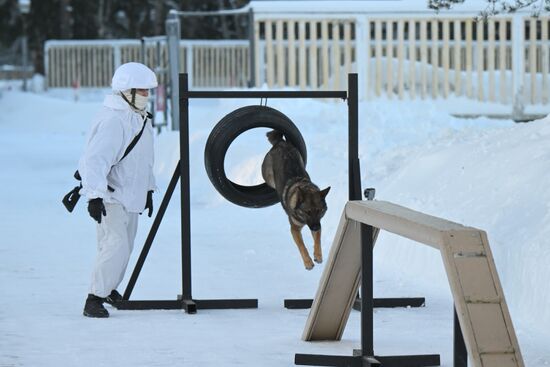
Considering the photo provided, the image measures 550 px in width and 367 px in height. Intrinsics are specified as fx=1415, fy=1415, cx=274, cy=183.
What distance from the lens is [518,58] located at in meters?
26.0

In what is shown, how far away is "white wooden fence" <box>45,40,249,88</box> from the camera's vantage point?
1738 inches

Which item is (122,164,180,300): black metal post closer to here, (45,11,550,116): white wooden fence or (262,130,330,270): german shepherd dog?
(262,130,330,270): german shepherd dog

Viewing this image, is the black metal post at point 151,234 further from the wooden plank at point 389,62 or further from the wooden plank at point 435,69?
the wooden plank at point 435,69

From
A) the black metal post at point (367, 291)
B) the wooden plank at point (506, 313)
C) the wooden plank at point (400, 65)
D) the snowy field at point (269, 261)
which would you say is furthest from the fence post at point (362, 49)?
the wooden plank at point (506, 313)

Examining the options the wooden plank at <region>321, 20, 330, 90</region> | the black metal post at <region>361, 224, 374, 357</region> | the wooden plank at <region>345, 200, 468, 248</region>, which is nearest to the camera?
the wooden plank at <region>345, 200, 468, 248</region>

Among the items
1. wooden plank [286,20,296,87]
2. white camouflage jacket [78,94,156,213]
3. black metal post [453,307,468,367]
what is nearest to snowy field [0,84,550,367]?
white camouflage jacket [78,94,156,213]

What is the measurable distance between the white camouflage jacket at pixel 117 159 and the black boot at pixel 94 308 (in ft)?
2.15

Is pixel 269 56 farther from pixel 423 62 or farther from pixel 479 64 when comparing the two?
pixel 479 64

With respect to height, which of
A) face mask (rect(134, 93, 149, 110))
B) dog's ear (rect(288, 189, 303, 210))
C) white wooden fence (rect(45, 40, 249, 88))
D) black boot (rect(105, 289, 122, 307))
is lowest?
white wooden fence (rect(45, 40, 249, 88))

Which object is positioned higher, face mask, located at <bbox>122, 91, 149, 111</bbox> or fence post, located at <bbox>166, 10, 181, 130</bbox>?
face mask, located at <bbox>122, 91, 149, 111</bbox>

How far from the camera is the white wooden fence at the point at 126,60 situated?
4416cm

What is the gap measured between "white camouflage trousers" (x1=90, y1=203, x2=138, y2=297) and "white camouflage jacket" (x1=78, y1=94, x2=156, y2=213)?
8cm

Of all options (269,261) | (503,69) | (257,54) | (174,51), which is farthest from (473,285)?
(174,51)

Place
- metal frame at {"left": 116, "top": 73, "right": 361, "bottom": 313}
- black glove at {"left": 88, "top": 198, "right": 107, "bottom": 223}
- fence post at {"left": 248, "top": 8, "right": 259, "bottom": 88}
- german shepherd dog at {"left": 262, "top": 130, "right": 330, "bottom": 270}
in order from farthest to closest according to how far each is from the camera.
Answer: fence post at {"left": 248, "top": 8, "right": 259, "bottom": 88} → german shepherd dog at {"left": 262, "top": 130, "right": 330, "bottom": 270} → metal frame at {"left": 116, "top": 73, "right": 361, "bottom": 313} → black glove at {"left": 88, "top": 198, "right": 107, "bottom": 223}
